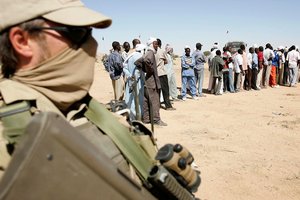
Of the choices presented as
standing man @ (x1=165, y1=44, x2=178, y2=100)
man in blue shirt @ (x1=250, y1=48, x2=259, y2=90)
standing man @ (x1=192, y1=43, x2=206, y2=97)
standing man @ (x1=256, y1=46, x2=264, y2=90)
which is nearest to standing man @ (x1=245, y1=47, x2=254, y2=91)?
man in blue shirt @ (x1=250, y1=48, x2=259, y2=90)

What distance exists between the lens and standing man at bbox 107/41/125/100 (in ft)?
25.5

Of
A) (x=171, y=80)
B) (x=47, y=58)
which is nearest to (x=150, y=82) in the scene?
(x=171, y=80)

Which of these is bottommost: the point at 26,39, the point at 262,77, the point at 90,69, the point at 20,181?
the point at 262,77

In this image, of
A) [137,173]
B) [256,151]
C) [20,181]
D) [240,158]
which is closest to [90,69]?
[137,173]

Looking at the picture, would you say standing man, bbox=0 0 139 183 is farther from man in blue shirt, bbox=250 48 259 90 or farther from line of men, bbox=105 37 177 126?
man in blue shirt, bbox=250 48 259 90

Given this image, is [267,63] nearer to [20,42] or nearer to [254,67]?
[254,67]

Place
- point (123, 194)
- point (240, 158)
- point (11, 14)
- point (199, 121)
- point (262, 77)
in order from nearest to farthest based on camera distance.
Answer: point (123, 194), point (11, 14), point (240, 158), point (199, 121), point (262, 77)

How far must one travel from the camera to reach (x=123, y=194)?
37.6 inches

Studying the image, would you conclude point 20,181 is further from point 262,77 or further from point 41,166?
point 262,77

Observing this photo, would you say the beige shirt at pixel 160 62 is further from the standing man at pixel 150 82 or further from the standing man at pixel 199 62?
the standing man at pixel 199 62

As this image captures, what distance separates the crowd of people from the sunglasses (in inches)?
158

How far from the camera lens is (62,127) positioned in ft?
2.81

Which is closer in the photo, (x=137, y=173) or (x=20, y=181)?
(x=20, y=181)

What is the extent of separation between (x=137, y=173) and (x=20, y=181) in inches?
21.4
